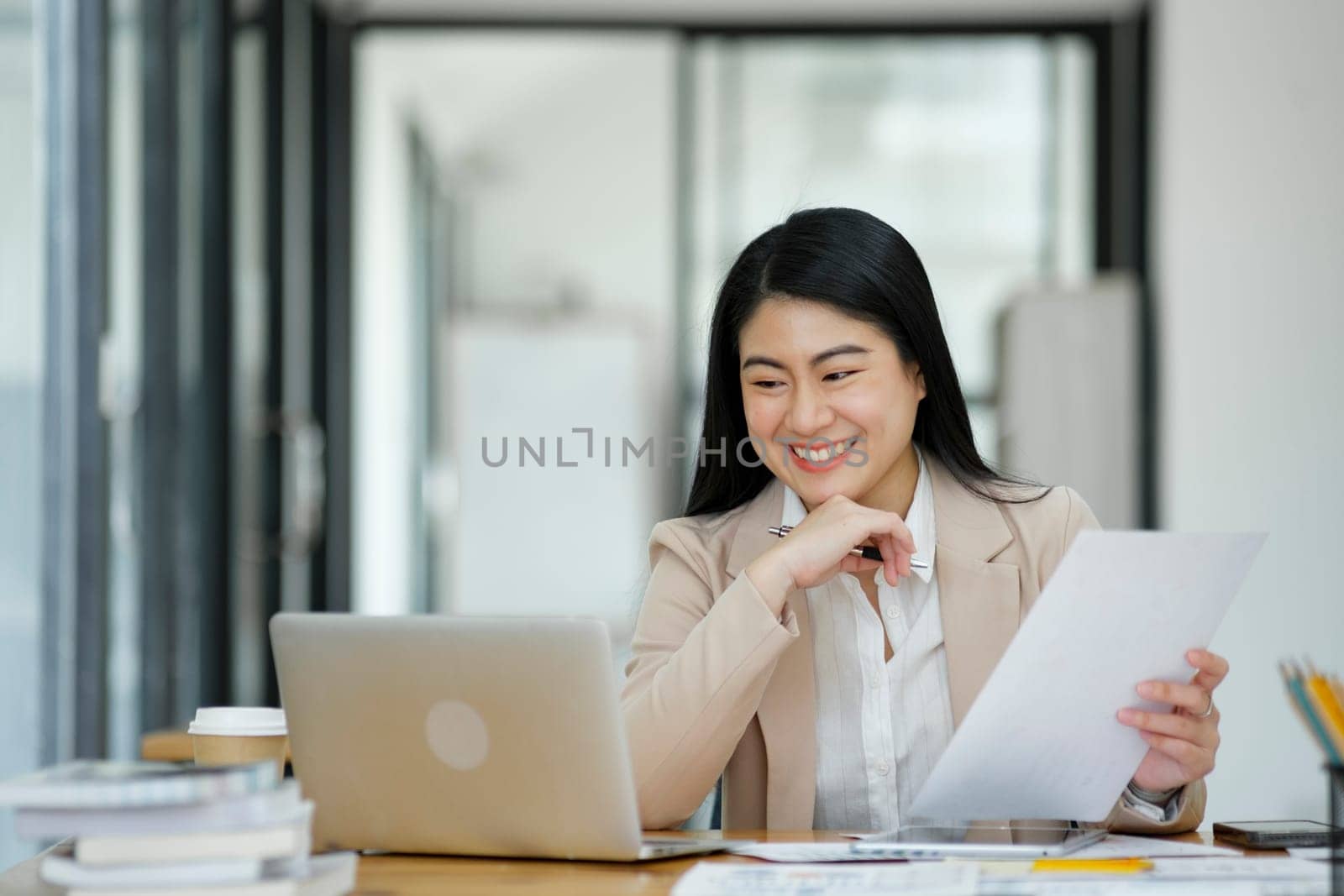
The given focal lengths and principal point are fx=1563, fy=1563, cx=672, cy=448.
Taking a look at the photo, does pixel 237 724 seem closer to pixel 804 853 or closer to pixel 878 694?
pixel 804 853

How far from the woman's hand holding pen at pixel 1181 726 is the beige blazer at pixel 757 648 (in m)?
0.04

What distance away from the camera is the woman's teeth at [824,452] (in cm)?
181

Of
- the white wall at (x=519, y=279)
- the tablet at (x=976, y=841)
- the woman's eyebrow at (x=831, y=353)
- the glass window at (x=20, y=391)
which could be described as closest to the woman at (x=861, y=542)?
the woman's eyebrow at (x=831, y=353)

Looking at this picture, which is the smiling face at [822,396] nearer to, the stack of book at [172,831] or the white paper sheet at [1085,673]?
the white paper sheet at [1085,673]

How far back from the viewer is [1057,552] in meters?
1.82

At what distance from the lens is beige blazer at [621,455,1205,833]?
61.2 inches

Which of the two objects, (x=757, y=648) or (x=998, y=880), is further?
(x=757, y=648)

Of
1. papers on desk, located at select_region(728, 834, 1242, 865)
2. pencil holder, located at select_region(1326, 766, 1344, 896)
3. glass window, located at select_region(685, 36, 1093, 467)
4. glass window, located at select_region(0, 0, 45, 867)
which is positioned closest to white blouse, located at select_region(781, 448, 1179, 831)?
papers on desk, located at select_region(728, 834, 1242, 865)

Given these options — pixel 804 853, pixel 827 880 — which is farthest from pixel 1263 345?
pixel 827 880

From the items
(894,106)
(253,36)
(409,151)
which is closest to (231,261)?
(253,36)

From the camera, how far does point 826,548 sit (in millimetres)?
1605

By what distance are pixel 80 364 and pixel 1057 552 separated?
180 centimetres

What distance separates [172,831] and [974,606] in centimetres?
97

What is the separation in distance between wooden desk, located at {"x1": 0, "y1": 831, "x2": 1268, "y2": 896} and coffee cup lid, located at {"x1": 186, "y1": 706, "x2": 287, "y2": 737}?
0.14 meters
